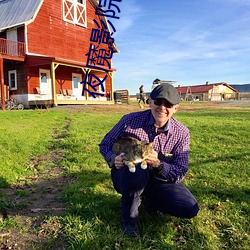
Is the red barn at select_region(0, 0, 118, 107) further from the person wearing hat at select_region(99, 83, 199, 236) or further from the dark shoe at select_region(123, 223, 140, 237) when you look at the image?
the dark shoe at select_region(123, 223, 140, 237)

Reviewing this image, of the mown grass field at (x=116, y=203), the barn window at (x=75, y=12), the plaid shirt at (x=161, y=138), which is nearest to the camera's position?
the mown grass field at (x=116, y=203)

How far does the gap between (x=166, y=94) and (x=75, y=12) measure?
23.4 metres

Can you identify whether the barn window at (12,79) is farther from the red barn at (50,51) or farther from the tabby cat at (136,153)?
the tabby cat at (136,153)

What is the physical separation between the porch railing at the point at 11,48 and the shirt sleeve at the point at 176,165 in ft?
60.0

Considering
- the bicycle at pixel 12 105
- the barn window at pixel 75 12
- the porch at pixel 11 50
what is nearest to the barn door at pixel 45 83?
the porch at pixel 11 50

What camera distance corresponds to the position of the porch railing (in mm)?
18766

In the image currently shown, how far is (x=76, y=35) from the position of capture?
24.0 metres

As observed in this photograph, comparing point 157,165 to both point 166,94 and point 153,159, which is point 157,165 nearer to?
point 153,159

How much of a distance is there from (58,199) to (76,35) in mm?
22156

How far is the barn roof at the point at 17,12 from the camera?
20.7 m

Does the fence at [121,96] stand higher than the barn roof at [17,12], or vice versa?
the barn roof at [17,12]

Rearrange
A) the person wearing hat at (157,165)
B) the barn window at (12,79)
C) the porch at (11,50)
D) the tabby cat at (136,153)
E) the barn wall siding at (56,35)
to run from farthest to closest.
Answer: the barn window at (12,79) → the barn wall siding at (56,35) → the porch at (11,50) → the person wearing hat at (157,165) → the tabby cat at (136,153)

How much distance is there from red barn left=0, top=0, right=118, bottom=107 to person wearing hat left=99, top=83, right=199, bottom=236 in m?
16.4

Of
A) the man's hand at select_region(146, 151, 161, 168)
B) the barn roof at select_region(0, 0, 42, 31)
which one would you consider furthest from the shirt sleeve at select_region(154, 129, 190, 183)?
the barn roof at select_region(0, 0, 42, 31)
